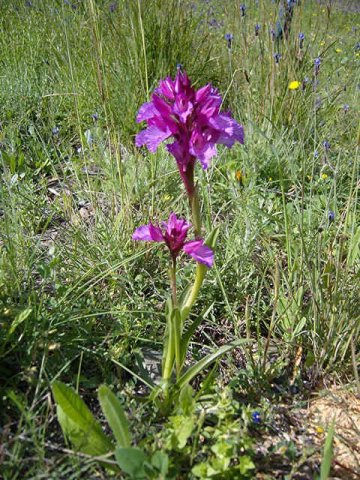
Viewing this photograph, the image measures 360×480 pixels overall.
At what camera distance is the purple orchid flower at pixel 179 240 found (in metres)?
1.01

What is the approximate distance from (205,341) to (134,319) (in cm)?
24

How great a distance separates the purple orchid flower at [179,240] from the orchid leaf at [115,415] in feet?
1.06

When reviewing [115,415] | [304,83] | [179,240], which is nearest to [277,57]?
[304,83]

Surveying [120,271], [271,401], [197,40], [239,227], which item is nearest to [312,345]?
[271,401]

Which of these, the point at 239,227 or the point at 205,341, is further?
the point at 239,227

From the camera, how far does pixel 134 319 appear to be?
1.38 m

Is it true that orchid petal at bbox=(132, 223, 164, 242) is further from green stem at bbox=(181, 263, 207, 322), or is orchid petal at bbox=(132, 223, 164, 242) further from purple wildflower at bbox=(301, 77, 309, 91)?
purple wildflower at bbox=(301, 77, 309, 91)

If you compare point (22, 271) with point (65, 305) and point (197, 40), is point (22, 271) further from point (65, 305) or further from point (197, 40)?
point (197, 40)

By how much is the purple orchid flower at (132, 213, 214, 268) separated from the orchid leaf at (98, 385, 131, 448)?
0.32m

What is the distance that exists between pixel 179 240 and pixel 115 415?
1.27ft

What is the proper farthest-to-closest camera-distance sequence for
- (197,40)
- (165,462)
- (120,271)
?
1. (197,40)
2. (120,271)
3. (165,462)

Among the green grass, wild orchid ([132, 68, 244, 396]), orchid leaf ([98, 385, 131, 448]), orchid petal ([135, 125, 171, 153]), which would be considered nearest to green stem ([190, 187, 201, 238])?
wild orchid ([132, 68, 244, 396])

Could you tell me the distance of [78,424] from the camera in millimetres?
965

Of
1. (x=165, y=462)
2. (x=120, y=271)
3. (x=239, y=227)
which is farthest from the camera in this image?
(x=239, y=227)
